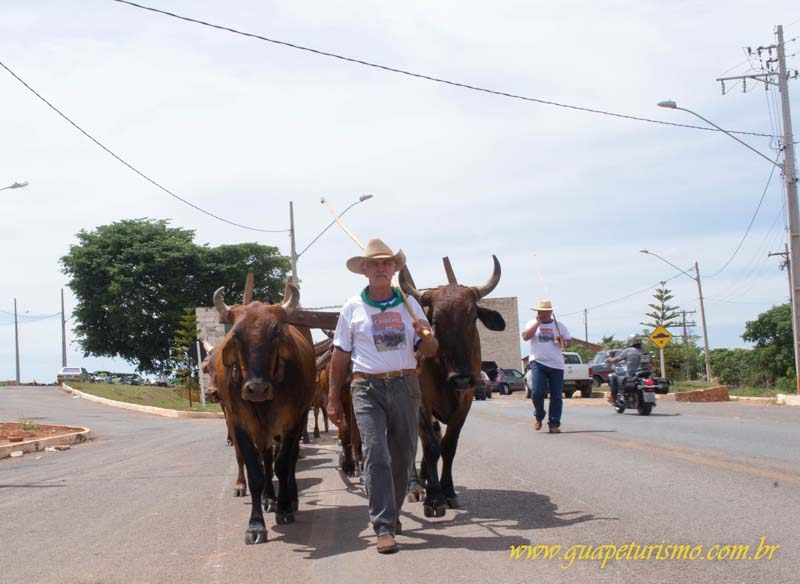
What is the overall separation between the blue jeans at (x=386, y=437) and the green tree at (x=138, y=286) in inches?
2087

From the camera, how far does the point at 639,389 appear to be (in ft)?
62.7

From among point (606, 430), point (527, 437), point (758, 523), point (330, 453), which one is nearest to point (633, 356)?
point (606, 430)

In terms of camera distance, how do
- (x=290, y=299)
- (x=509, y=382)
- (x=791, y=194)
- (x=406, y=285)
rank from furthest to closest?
(x=509, y=382)
(x=791, y=194)
(x=406, y=285)
(x=290, y=299)

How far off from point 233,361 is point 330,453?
21.9 feet

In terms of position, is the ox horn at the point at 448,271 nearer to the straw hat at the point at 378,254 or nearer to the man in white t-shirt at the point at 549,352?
the straw hat at the point at 378,254

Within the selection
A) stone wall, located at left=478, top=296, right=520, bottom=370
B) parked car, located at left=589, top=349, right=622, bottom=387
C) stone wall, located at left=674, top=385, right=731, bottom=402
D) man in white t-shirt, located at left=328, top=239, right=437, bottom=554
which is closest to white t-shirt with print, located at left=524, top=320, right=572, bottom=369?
man in white t-shirt, located at left=328, top=239, right=437, bottom=554

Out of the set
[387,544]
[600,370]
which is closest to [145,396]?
[600,370]

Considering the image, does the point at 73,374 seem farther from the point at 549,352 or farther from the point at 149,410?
the point at 549,352

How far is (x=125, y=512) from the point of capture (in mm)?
8695

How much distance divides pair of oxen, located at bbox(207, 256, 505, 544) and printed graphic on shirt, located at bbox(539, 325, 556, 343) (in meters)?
5.59

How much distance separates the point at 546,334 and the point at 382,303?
751cm

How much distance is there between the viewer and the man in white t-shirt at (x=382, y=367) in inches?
Answer: 258

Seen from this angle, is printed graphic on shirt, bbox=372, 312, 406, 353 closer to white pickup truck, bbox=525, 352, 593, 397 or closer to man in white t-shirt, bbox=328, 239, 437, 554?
man in white t-shirt, bbox=328, 239, 437, 554

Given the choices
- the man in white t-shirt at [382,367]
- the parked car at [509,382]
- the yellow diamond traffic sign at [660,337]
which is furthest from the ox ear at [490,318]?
the parked car at [509,382]
